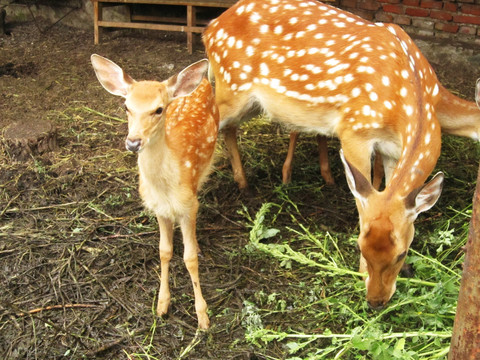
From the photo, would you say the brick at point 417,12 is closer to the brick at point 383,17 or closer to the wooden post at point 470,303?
the brick at point 383,17

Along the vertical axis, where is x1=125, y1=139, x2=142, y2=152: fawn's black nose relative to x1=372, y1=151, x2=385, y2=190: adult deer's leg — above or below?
above

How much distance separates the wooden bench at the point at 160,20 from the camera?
758cm

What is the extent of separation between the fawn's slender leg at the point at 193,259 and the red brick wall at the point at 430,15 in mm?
4785

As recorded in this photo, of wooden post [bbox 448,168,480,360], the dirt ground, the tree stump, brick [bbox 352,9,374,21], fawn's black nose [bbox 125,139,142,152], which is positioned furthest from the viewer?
brick [bbox 352,9,374,21]

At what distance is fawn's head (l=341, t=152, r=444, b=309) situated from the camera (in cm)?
318

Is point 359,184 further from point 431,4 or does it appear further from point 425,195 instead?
point 431,4

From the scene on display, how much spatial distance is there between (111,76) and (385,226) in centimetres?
177

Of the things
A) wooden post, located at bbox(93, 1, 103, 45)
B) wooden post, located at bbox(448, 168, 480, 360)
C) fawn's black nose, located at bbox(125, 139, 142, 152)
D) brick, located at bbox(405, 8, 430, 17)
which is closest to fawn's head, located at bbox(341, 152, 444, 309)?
wooden post, located at bbox(448, 168, 480, 360)

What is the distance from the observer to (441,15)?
23.3 ft

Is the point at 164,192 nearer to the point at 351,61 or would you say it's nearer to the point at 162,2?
the point at 351,61

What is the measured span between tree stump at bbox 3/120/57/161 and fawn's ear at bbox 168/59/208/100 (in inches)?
91.4

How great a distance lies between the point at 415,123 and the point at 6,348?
2.82 meters

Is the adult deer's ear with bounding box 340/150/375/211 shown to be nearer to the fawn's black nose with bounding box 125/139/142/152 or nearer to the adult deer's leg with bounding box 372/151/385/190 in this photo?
the fawn's black nose with bounding box 125/139/142/152

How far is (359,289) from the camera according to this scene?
3.76 metres
